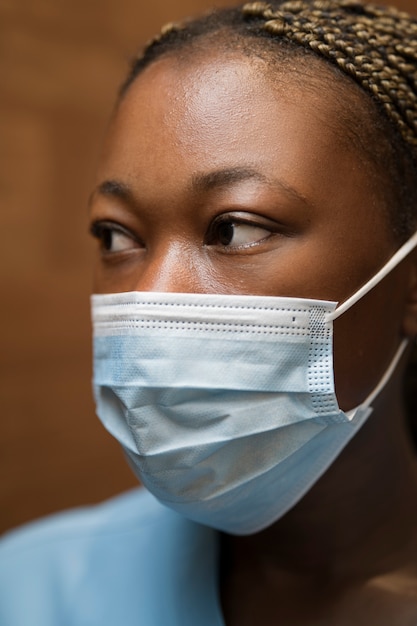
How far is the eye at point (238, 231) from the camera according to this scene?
0.94m

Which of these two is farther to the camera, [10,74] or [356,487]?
[10,74]

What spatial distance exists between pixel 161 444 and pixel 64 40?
1097 millimetres

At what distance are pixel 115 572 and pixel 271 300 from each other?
55cm

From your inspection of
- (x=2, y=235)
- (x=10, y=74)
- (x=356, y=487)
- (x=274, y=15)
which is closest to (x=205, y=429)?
(x=356, y=487)

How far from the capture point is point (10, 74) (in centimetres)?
162

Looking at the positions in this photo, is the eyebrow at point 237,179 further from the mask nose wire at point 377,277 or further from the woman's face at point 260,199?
the mask nose wire at point 377,277

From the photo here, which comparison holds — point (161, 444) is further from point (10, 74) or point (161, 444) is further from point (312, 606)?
point (10, 74)

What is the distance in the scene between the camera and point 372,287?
971mm

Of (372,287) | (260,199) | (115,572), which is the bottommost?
(115,572)

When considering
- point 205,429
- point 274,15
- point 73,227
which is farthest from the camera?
point 73,227

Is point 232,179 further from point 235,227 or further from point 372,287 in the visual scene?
point 372,287

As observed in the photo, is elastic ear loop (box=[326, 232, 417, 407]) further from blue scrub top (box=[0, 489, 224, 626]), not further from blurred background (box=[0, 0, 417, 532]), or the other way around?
blurred background (box=[0, 0, 417, 532])

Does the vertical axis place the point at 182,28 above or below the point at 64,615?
above

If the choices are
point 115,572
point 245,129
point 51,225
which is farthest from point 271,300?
point 51,225
